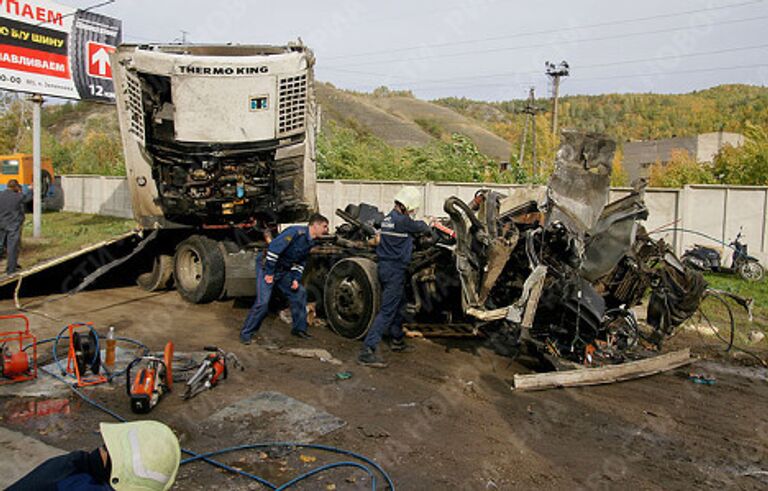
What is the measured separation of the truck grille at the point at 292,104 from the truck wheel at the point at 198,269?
1.91m

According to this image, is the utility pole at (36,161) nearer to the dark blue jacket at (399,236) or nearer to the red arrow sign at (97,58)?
the red arrow sign at (97,58)

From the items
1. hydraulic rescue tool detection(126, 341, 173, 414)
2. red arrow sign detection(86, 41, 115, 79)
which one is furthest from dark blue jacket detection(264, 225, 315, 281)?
red arrow sign detection(86, 41, 115, 79)

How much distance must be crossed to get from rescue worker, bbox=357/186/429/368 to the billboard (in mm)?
10403

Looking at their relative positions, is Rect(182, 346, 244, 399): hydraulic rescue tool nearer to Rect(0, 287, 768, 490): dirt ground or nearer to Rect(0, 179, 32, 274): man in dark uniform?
Rect(0, 287, 768, 490): dirt ground

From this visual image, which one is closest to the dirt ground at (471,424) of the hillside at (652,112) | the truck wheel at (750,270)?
the truck wheel at (750,270)

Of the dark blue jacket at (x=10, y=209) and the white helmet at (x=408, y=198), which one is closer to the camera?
the white helmet at (x=408, y=198)

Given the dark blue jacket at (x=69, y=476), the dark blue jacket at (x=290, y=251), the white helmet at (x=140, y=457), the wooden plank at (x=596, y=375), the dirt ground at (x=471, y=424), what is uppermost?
the dark blue jacket at (x=290, y=251)

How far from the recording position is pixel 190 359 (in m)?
6.04

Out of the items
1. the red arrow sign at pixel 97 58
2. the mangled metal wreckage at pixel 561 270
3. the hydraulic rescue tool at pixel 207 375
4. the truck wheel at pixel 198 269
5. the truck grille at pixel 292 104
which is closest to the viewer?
the hydraulic rescue tool at pixel 207 375

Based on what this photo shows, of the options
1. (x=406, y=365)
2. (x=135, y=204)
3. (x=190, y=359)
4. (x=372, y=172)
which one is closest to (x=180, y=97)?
(x=135, y=204)

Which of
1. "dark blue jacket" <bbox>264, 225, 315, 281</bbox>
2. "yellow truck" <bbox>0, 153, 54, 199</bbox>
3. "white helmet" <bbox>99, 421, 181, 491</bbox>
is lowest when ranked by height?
"white helmet" <bbox>99, 421, 181, 491</bbox>

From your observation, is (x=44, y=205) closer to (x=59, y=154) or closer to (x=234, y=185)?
(x=59, y=154)

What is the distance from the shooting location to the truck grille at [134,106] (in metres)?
7.70

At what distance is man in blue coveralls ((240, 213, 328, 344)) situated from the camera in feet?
22.4
